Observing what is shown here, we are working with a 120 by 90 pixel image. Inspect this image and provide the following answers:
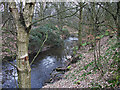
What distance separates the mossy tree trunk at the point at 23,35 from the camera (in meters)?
1.54

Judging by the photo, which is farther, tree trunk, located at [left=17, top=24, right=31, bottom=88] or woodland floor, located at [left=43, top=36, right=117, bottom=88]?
woodland floor, located at [left=43, top=36, right=117, bottom=88]

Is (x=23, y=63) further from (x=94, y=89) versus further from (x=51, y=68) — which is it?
(x=51, y=68)

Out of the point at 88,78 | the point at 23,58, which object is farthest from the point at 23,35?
the point at 88,78

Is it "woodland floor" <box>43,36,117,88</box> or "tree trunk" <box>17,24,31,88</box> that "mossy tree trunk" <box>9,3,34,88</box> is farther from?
"woodland floor" <box>43,36,117,88</box>

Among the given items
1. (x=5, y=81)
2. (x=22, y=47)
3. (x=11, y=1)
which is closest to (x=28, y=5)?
(x=11, y=1)

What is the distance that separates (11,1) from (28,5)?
0.82 feet

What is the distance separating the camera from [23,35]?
1.62 metres

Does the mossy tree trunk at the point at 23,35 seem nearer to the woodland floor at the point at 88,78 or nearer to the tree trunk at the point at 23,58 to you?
the tree trunk at the point at 23,58

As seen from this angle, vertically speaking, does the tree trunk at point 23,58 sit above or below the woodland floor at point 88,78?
above

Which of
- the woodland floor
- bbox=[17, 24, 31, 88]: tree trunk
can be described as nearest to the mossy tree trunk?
bbox=[17, 24, 31, 88]: tree trunk

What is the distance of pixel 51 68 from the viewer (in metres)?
8.80

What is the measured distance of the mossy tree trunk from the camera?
5.07ft

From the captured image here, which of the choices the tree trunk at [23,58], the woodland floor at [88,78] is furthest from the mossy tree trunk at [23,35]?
the woodland floor at [88,78]

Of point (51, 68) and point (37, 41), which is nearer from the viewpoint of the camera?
point (51, 68)
